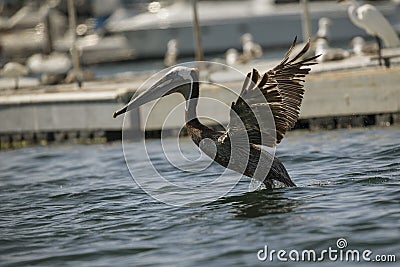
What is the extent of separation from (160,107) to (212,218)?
834 centimetres

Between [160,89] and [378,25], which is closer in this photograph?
[160,89]

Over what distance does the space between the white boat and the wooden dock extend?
1535 cm

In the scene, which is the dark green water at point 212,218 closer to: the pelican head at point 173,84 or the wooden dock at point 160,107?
the pelican head at point 173,84

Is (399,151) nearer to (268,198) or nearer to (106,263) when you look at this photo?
(268,198)

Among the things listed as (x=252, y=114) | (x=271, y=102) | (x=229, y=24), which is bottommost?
(x=252, y=114)

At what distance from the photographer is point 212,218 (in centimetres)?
1080

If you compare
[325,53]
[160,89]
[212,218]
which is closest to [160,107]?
[325,53]

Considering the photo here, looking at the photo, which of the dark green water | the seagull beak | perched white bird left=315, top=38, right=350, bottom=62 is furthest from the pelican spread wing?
perched white bird left=315, top=38, right=350, bottom=62

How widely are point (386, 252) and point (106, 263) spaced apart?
2.65 meters

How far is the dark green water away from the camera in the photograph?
9414 mm

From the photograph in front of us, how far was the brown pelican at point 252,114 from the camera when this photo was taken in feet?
35.7

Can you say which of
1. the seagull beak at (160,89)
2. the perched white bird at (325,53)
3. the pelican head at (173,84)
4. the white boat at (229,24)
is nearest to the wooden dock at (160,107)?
the perched white bird at (325,53)

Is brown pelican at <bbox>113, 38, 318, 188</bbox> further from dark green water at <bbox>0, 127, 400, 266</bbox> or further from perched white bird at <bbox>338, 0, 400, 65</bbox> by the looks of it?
perched white bird at <bbox>338, 0, 400, 65</bbox>

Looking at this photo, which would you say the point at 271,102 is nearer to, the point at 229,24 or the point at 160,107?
the point at 160,107
